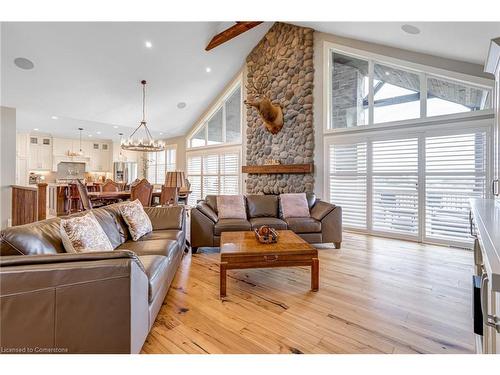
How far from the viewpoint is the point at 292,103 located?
237 inches

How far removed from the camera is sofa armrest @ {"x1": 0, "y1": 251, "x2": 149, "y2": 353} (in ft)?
4.20

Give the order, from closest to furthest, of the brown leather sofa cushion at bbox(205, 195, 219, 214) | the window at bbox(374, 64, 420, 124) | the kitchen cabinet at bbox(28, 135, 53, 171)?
the brown leather sofa cushion at bbox(205, 195, 219, 214)
the window at bbox(374, 64, 420, 124)
the kitchen cabinet at bbox(28, 135, 53, 171)

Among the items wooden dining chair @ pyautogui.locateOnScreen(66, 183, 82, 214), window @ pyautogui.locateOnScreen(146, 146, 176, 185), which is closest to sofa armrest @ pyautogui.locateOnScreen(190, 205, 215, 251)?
wooden dining chair @ pyautogui.locateOnScreen(66, 183, 82, 214)

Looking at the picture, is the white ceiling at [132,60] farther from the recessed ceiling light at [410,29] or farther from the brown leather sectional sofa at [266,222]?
the brown leather sectional sofa at [266,222]

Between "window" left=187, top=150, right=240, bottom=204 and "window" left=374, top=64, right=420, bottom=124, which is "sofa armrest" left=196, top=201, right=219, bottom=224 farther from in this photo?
"window" left=374, top=64, right=420, bottom=124

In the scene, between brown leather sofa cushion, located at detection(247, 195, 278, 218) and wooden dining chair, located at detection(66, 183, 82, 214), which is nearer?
brown leather sofa cushion, located at detection(247, 195, 278, 218)

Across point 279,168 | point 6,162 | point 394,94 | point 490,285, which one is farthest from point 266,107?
point 490,285

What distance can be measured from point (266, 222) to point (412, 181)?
2.70 metres

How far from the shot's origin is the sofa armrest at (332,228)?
158 inches

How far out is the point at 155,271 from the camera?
6.46ft

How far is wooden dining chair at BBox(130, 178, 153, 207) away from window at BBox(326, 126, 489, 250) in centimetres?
377

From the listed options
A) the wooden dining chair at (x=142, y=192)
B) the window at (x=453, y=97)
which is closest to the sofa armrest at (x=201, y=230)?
the wooden dining chair at (x=142, y=192)
